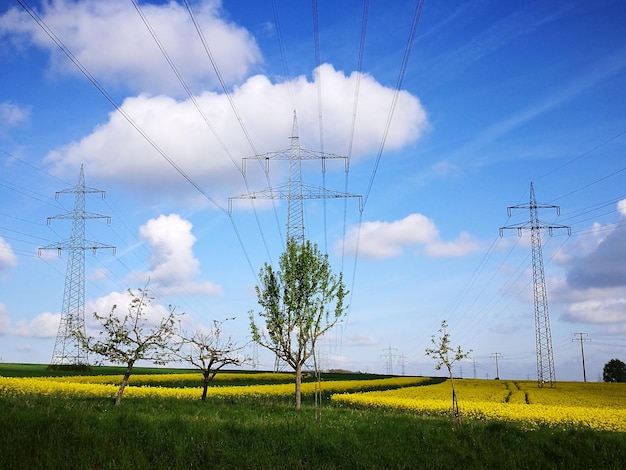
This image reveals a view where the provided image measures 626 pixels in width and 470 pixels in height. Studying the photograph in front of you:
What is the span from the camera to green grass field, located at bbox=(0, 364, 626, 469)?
13.2 metres

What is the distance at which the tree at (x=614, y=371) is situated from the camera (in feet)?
398

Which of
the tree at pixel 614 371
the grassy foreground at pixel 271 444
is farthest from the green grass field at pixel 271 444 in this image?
the tree at pixel 614 371

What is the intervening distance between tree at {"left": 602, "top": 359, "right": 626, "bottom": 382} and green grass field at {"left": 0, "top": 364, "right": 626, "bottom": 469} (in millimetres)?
120242

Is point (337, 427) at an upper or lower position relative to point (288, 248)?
lower

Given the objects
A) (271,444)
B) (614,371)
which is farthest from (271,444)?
(614,371)

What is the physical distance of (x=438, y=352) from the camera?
2552 cm

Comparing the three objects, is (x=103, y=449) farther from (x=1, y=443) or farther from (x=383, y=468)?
(x=383, y=468)

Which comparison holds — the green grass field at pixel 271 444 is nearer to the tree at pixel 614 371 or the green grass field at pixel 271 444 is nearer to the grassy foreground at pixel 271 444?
the grassy foreground at pixel 271 444

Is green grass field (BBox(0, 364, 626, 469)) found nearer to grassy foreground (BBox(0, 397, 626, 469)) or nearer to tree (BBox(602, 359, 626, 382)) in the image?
grassy foreground (BBox(0, 397, 626, 469))

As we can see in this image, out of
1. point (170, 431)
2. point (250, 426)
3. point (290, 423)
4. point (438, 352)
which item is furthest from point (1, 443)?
point (438, 352)

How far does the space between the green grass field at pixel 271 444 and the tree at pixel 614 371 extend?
394 feet

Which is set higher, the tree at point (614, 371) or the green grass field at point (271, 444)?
the green grass field at point (271, 444)

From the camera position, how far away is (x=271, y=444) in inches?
608

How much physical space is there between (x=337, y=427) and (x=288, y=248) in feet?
46.2
